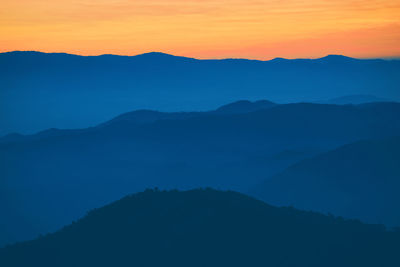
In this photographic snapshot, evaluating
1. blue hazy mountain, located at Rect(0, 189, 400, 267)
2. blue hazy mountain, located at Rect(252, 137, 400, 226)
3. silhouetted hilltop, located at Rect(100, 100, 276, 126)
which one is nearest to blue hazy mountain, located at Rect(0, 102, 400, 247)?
silhouetted hilltop, located at Rect(100, 100, 276, 126)

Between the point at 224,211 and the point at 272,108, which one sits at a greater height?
the point at 272,108

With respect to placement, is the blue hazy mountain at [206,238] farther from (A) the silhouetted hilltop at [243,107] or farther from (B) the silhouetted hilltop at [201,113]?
(A) the silhouetted hilltop at [243,107]

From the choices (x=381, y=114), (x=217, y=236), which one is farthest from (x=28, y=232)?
(x=381, y=114)

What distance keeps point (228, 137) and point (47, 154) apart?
54.8 metres

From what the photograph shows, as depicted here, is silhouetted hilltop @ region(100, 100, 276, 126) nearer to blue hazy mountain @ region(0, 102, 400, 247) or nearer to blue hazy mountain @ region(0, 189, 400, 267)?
blue hazy mountain @ region(0, 102, 400, 247)

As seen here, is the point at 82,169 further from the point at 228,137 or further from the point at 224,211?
the point at 224,211

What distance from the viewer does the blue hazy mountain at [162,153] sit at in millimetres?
128625

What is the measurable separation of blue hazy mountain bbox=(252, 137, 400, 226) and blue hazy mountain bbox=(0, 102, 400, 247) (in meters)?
17.4

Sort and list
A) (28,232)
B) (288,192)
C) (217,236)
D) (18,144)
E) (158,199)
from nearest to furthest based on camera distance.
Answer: (217,236), (158,199), (288,192), (28,232), (18,144)

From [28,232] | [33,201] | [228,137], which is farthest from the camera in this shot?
[228,137]

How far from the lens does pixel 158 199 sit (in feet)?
177

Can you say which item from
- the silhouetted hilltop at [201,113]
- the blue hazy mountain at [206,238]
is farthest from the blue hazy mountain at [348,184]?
the silhouetted hilltop at [201,113]

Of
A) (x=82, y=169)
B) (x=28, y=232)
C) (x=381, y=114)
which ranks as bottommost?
(x=28, y=232)

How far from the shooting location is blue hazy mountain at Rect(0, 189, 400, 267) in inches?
1781
